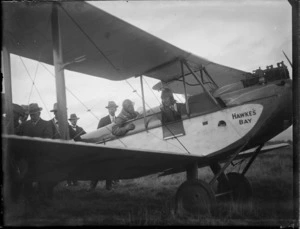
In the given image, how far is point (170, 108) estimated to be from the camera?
15.5ft

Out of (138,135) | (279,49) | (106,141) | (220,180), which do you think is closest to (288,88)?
(279,49)

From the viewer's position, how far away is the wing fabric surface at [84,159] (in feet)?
9.02

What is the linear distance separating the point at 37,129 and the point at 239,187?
4298 millimetres

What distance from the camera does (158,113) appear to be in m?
4.79

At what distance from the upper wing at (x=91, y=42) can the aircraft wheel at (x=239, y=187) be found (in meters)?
2.29

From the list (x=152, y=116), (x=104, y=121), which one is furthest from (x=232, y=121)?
(x=104, y=121)

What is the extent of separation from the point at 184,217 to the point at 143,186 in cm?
394

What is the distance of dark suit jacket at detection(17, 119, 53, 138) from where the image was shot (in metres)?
5.85

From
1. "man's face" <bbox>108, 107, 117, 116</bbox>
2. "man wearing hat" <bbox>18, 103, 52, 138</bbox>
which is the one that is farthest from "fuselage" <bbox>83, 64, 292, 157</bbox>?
"man's face" <bbox>108, 107, 117, 116</bbox>

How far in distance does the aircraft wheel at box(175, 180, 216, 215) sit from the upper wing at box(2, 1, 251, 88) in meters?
1.99

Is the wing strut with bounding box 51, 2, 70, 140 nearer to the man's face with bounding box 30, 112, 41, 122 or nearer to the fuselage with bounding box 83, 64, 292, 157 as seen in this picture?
the fuselage with bounding box 83, 64, 292, 157

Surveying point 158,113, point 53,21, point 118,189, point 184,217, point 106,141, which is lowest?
point 118,189

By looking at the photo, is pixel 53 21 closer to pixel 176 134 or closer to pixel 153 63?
pixel 153 63

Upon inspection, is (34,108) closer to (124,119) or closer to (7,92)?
(7,92)
